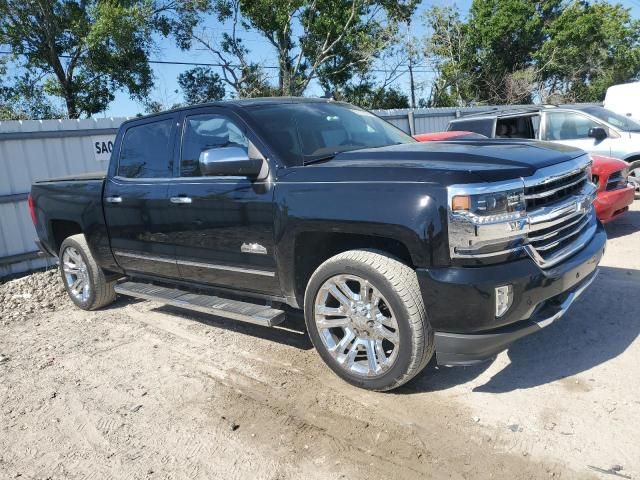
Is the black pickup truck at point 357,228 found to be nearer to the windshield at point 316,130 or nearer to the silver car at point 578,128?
the windshield at point 316,130

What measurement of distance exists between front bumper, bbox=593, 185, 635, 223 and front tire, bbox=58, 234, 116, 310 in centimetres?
568

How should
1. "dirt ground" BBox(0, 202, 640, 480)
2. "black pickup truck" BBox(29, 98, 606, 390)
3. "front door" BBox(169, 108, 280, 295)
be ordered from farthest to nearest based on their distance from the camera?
"front door" BBox(169, 108, 280, 295) < "black pickup truck" BBox(29, 98, 606, 390) < "dirt ground" BBox(0, 202, 640, 480)

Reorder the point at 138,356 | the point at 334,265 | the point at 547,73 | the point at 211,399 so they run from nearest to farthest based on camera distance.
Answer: the point at 334,265, the point at 211,399, the point at 138,356, the point at 547,73

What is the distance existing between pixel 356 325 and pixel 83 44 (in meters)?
19.1

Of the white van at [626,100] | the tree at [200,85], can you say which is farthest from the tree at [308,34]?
the white van at [626,100]

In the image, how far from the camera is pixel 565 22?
30.7m

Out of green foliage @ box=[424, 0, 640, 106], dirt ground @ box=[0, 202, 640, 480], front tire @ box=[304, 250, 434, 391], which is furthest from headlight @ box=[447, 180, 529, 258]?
green foliage @ box=[424, 0, 640, 106]

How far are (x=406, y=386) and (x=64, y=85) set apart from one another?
20.1 metres

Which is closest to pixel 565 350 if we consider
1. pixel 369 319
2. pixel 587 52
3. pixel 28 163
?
pixel 369 319

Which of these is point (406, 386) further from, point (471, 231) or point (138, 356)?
point (138, 356)

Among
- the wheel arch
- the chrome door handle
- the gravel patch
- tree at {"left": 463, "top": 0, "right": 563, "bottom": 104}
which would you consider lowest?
the gravel patch

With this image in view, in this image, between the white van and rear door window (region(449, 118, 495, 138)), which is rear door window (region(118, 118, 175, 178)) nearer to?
rear door window (region(449, 118, 495, 138))

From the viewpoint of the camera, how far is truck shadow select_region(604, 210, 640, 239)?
7.05 meters

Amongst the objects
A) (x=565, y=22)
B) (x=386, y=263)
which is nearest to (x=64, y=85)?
(x=386, y=263)
